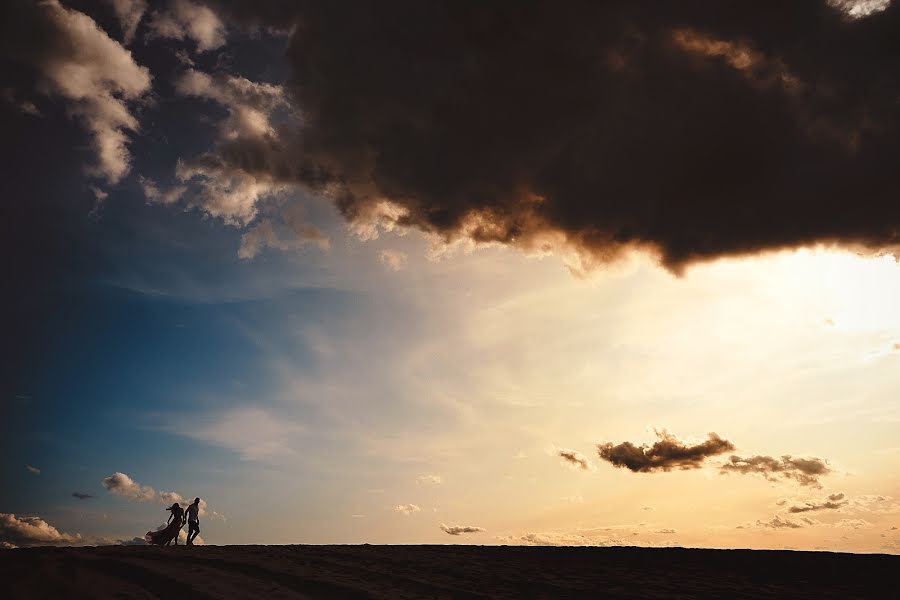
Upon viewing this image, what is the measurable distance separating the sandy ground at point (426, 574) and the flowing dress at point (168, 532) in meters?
2.55

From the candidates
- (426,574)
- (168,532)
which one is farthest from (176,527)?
(426,574)

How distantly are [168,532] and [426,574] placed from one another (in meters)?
12.1

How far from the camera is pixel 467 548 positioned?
63.4 feet

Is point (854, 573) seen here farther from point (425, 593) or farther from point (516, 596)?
point (425, 593)

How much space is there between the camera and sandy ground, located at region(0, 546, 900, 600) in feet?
31.8

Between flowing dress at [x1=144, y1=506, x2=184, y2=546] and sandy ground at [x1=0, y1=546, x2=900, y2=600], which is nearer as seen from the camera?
sandy ground at [x1=0, y1=546, x2=900, y2=600]

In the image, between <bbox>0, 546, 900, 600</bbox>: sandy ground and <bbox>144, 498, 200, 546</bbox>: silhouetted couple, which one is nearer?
<bbox>0, 546, 900, 600</bbox>: sandy ground

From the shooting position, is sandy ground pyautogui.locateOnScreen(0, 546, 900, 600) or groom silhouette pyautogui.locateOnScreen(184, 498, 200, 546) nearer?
sandy ground pyautogui.locateOnScreen(0, 546, 900, 600)

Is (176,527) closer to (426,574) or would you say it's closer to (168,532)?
(168,532)

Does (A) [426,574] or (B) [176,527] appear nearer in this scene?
(A) [426,574]

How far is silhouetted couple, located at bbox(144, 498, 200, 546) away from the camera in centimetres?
1888

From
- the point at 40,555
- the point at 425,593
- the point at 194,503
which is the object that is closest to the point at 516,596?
the point at 425,593

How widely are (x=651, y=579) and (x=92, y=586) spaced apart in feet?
40.0

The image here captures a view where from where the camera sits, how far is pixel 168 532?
62.3 ft
